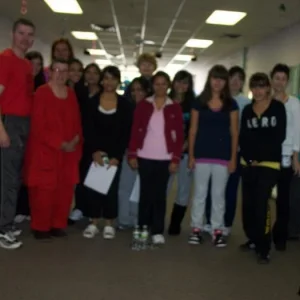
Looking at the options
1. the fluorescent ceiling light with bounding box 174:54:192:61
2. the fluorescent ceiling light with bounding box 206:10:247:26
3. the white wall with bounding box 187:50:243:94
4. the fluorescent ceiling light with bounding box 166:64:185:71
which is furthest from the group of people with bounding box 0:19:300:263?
the fluorescent ceiling light with bounding box 166:64:185:71

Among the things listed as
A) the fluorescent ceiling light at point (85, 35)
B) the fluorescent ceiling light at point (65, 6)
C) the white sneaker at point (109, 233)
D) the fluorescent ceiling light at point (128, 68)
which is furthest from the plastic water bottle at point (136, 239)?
the fluorescent ceiling light at point (128, 68)

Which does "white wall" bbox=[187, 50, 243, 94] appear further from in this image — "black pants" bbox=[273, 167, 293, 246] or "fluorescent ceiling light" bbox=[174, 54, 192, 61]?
"black pants" bbox=[273, 167, 293, 246]

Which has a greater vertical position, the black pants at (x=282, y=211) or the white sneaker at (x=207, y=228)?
the black pants at (x=282, y=211)

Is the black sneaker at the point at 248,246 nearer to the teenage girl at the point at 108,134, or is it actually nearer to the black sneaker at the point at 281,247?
the black sneaker at the point at 281,247

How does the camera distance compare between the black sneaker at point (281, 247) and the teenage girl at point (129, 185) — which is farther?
the teenage girl at point (129, 185)

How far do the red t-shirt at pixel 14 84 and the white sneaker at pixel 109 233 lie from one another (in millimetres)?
1173

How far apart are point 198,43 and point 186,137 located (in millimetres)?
7279

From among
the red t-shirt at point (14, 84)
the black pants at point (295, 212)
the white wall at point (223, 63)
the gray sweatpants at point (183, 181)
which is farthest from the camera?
the white wall at point (223, 63)

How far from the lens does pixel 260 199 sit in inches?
129

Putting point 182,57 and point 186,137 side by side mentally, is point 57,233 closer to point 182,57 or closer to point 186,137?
point 186,137

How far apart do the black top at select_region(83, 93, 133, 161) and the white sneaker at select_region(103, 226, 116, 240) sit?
605mm

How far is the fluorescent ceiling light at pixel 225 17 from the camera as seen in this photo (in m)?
7.08

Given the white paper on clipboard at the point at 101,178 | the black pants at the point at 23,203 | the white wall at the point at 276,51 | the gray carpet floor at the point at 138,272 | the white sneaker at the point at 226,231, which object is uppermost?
the white wall at the point at 276,51

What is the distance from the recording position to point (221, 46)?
36.4 feet
